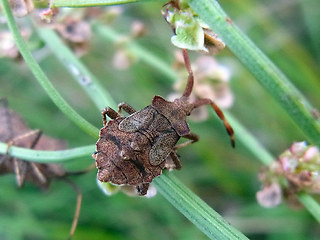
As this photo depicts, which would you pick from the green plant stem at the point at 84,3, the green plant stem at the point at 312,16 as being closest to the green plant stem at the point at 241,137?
the green plant stem at the point at 84,3

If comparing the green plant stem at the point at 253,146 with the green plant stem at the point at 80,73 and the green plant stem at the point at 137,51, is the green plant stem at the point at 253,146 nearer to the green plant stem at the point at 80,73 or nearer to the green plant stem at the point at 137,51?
the green plant stem at the point at 137,51

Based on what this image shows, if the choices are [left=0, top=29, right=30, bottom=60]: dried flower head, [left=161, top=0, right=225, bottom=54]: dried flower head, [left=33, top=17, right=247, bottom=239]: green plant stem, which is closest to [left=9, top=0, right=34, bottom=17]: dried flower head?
[left=0, top=29, right=30, bottom=60]: dried flower head

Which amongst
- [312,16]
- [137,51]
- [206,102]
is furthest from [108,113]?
[312,16]

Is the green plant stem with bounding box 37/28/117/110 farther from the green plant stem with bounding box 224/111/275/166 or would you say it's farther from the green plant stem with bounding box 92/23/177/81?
the green plant stem with bounding box 224/111/275/166

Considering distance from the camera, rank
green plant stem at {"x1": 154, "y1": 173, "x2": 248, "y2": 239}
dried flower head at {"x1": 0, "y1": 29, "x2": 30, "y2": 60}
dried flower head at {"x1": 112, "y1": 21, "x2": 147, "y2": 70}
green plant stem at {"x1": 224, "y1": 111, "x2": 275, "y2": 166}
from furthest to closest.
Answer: dried flower head at {"x1": 112, "y1": 21, "x2": 147, "y2": 70}, dried flower head at {"x1": 0, "y1": 29, "x2": 30, "y2": 60}, green plant stem at {"x1": 224, "y1": 111, "x2": 275, "y2": 166}, green plant stem at {"x1": 154, "y1": 173, "x2": 248, "y2": 239}

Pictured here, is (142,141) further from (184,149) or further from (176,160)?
(184,149)

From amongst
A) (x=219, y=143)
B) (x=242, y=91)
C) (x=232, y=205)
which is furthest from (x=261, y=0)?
(x=232, y=205)
